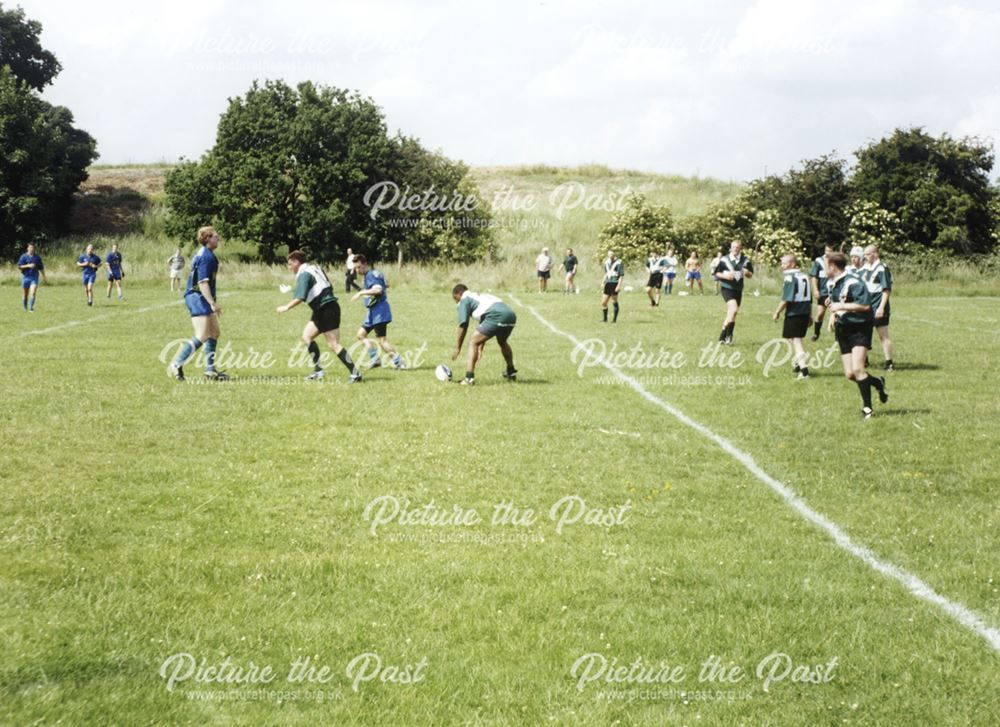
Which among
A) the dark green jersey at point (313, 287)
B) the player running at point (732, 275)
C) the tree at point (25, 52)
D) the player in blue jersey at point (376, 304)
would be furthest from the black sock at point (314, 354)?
the tree at point (25, 52)

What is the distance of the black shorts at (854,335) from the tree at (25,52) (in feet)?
230

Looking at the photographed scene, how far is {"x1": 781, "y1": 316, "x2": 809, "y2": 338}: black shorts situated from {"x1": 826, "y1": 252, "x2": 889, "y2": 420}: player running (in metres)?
2.96

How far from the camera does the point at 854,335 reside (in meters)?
12.9

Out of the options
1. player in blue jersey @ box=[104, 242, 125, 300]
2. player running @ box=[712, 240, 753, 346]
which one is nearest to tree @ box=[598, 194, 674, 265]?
Result: player in blue jersey @ box=[104, 242, 125, 300]

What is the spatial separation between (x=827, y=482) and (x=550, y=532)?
3.32 m

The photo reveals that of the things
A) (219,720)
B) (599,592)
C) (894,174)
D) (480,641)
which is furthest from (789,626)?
(894,174)

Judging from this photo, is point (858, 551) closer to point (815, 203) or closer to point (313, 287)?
point (313, 287)

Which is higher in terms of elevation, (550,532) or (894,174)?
(894,174)

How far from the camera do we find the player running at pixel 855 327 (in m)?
12.6

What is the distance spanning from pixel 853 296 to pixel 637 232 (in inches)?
1631

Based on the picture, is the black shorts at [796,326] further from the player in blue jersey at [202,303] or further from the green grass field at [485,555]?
the player in blue jersey at [202,303]

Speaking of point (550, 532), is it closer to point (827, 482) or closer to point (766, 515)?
point (766, 515)

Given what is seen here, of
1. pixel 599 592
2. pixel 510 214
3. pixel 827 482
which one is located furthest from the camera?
pixel 510 214

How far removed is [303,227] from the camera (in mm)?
55812
